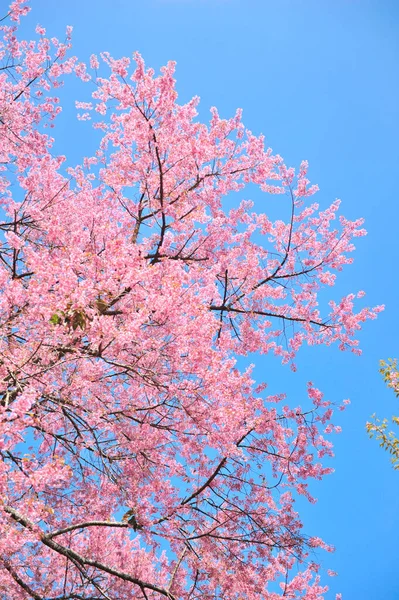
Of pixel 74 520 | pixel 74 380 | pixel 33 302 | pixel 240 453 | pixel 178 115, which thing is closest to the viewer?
pixel 33 302

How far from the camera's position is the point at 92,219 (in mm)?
8211

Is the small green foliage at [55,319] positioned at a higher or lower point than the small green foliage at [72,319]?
lower

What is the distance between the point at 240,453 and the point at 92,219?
479 cm

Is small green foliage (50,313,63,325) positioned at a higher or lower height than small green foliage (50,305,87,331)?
lower

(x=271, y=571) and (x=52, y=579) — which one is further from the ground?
(x=271, y=571)

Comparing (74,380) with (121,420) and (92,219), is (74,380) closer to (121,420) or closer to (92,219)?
(121,420)

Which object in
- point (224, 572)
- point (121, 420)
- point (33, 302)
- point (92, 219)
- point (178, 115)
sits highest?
point (178, 115)

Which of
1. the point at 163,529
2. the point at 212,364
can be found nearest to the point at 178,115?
the point at 212,364

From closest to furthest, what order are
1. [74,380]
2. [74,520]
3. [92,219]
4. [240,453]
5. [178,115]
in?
[74,380] → [240,453] → [74,520] → [178,115] → [92,219]

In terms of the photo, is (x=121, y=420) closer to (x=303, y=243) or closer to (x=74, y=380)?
(x=74, y=380)

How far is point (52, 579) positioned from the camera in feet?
27.8

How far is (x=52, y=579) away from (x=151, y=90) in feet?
28.1

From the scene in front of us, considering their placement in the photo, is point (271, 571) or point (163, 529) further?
point (271, 571)

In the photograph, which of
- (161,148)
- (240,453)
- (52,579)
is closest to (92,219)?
(161,148)
